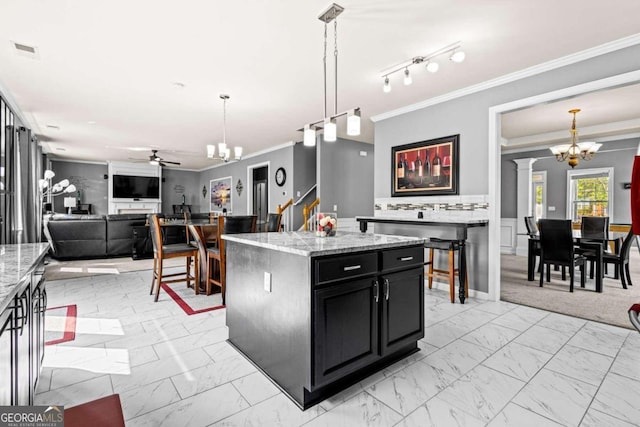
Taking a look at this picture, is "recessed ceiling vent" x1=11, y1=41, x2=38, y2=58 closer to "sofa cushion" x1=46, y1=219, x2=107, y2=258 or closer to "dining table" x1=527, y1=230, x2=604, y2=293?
"sofa cushion" x1=46, y1=219, x2=107, y2=258

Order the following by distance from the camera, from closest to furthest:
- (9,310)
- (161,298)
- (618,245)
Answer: (9,310) → (161,298) → (618,245)

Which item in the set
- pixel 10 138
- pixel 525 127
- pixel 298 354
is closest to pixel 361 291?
pixel 298 354

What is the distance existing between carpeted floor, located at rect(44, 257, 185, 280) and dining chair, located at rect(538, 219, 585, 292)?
6.02 m

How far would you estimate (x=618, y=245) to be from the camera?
4820 millimetres

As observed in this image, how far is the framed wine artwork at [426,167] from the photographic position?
4.23m

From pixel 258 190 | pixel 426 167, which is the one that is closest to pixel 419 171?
pixel 426 167

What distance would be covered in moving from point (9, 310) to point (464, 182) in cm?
431

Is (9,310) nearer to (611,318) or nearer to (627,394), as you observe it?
(627,394)

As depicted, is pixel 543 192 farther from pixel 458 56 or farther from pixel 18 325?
pixel 18 325

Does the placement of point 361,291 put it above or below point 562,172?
below

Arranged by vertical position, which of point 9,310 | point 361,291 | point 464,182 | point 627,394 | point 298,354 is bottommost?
point 627,394

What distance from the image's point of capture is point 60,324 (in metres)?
2.99

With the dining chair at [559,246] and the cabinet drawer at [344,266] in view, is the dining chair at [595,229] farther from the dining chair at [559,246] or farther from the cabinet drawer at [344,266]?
the cabinet drawer at [344,266]

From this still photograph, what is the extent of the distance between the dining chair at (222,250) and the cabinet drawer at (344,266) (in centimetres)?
203
